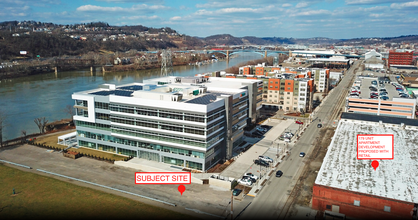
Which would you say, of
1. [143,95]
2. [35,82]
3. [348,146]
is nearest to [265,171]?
[348,146]

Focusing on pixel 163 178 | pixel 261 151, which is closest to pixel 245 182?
pixel 163 178

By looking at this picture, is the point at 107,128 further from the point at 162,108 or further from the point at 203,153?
the point at 203,153

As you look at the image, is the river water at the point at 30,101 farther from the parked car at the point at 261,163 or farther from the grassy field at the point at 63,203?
the parked car at the point at 261,163

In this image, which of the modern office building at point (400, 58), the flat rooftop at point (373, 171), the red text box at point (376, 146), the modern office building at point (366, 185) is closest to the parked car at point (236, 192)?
the modern office building at point (366, 185)

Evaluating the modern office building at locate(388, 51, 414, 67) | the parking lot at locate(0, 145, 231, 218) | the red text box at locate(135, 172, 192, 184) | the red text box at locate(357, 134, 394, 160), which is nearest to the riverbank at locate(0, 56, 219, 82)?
the parking lot at locate(0, 145, 231, 218)

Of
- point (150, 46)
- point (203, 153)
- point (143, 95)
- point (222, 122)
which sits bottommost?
point (203, 153)

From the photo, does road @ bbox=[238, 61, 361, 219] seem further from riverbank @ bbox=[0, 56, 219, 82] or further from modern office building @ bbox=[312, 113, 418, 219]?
riverbank @ bbox=[0, 56, 219, 82]

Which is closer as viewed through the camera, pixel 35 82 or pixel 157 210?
pixel 157 210
